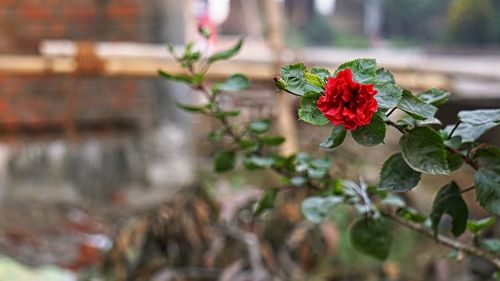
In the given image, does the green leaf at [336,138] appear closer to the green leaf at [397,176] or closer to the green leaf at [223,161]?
the green leaf at [397,176]

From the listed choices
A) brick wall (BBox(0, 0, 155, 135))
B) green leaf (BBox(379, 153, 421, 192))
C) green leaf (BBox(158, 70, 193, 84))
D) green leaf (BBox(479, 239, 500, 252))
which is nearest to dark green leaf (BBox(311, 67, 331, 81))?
green leaf (BBox(379, 153, 421, 192))

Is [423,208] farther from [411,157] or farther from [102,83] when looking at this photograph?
[411,157]

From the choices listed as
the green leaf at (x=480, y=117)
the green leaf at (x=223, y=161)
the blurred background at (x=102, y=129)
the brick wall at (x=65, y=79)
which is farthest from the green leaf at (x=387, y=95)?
the brick wall at (x=65, y=79)

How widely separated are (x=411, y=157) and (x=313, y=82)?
0.11 meters

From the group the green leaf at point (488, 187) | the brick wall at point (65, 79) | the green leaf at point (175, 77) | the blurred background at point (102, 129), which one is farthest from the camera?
the brick wall at point (65, 79)

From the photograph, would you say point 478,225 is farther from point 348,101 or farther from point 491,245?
point 348,101

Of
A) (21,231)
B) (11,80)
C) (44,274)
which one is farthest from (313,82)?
(11,80)

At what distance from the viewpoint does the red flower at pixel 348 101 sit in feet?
1.58

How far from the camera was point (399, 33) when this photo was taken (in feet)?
14.1

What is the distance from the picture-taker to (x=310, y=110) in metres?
0.51

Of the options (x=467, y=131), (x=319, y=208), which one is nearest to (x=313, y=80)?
(x=467, y=131)

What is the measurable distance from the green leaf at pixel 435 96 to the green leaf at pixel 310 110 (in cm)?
16

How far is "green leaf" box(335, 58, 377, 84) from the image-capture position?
51cm

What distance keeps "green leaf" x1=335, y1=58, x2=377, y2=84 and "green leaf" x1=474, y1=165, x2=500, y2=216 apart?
6.0 inches
